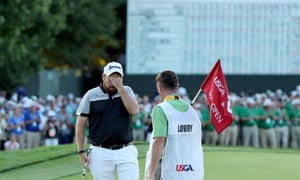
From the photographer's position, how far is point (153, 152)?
7.89 m

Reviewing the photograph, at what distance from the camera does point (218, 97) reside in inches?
386

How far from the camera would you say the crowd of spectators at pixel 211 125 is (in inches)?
921

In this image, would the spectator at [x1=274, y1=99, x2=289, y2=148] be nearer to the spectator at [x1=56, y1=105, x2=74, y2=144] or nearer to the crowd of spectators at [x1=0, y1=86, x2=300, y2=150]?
the crowd of spectators at [x1=0, y1=86, x2=300, y2=150]

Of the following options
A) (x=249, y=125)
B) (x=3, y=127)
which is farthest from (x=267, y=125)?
(x=3, y=127)

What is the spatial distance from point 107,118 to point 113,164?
1.69 ft

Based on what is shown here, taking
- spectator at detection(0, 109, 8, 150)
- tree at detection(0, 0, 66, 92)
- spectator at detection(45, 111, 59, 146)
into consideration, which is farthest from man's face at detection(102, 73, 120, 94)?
tree at detection(0, 0, 66, 92)

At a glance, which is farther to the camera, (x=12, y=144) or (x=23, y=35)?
(x=23, y=35)

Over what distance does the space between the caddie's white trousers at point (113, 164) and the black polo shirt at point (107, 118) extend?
111mm

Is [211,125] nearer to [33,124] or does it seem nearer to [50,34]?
[33,124]

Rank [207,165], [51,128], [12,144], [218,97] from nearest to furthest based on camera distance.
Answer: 1. [218,97]
2. [207,165]
3. [12,144]
4. [51,128]

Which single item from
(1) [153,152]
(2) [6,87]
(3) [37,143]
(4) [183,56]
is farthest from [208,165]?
(2) [6,87]

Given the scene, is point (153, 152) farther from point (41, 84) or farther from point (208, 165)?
point (41, 84)

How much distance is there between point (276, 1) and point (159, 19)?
3.95 m

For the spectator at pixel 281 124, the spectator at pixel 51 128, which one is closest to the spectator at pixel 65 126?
the spectator at pixel 51 128
